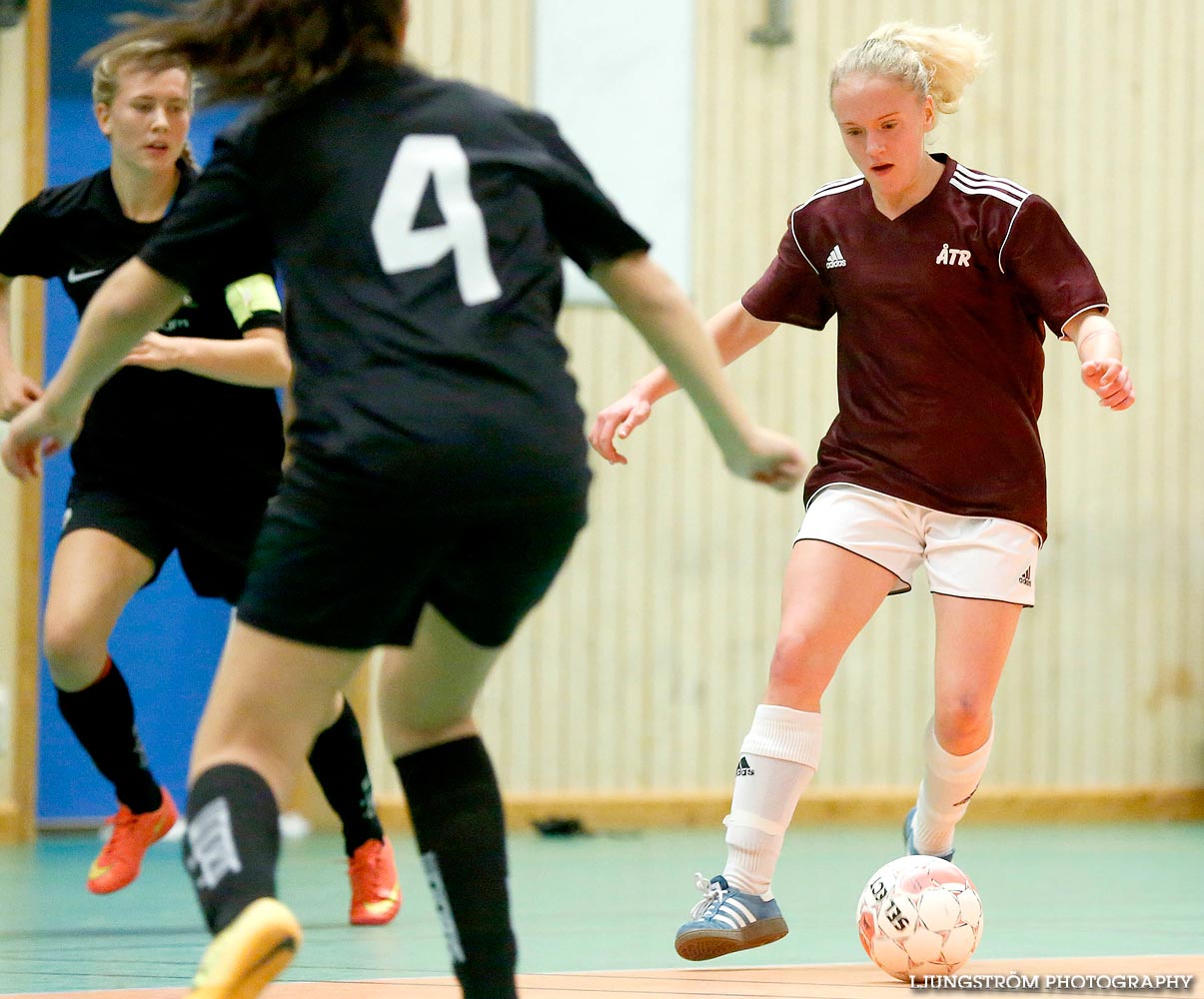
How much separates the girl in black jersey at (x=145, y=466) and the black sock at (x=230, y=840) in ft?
6.09

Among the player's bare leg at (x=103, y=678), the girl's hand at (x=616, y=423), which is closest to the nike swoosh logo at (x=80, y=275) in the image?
the player's bare leg at (x=103, y=678)

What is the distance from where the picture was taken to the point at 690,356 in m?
2.14

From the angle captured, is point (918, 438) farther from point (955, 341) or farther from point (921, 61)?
point (921, 61)

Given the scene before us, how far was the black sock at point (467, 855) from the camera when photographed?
219 cm

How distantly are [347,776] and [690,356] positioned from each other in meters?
2.14

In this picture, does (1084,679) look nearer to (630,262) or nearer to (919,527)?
(919,527)

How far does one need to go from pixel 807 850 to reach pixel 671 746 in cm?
95

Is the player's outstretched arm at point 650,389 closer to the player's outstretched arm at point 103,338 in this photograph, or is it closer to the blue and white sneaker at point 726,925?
the blue and white sneaker at point 726,925

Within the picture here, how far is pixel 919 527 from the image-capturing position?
347cm

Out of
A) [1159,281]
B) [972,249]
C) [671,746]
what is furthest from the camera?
[1159,281]

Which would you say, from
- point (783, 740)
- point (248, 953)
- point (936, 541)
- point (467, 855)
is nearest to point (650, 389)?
point (936, 541)

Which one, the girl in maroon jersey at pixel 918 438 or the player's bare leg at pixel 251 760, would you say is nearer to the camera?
the player's bare leg at pixel 251 760

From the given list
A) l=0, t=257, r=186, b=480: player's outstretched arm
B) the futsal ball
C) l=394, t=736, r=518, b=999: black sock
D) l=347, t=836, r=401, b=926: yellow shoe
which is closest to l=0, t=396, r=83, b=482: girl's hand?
l=0, t=257, r=186, b=480: player's outstretched arm

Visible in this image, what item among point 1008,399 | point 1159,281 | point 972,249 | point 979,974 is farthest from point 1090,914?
point 1159,281
